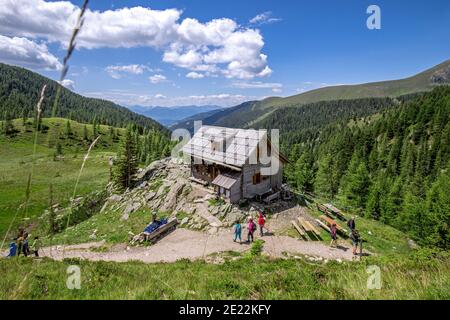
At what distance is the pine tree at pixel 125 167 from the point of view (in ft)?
121

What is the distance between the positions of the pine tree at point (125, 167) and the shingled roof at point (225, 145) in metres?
11.0

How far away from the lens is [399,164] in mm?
112125

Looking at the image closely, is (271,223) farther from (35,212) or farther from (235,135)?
(35,212)

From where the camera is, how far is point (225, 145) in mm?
27641

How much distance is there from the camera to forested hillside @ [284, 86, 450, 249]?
44156mm

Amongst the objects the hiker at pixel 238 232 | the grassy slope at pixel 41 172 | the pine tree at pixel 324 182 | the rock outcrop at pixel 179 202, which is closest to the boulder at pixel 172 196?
the rock outcrop at pixel 179 202

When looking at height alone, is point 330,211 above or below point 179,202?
below

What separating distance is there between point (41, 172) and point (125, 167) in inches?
1936

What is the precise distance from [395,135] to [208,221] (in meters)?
156

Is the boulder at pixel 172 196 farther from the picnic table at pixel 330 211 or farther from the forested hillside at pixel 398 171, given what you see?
the forested hillside at pixel 398 171

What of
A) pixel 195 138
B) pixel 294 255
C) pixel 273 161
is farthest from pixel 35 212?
pixel 294 255

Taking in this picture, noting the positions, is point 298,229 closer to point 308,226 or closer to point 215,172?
point 308,226

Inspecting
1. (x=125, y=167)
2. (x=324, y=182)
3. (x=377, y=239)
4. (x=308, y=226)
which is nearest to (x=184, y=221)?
(x=308, y=226)
